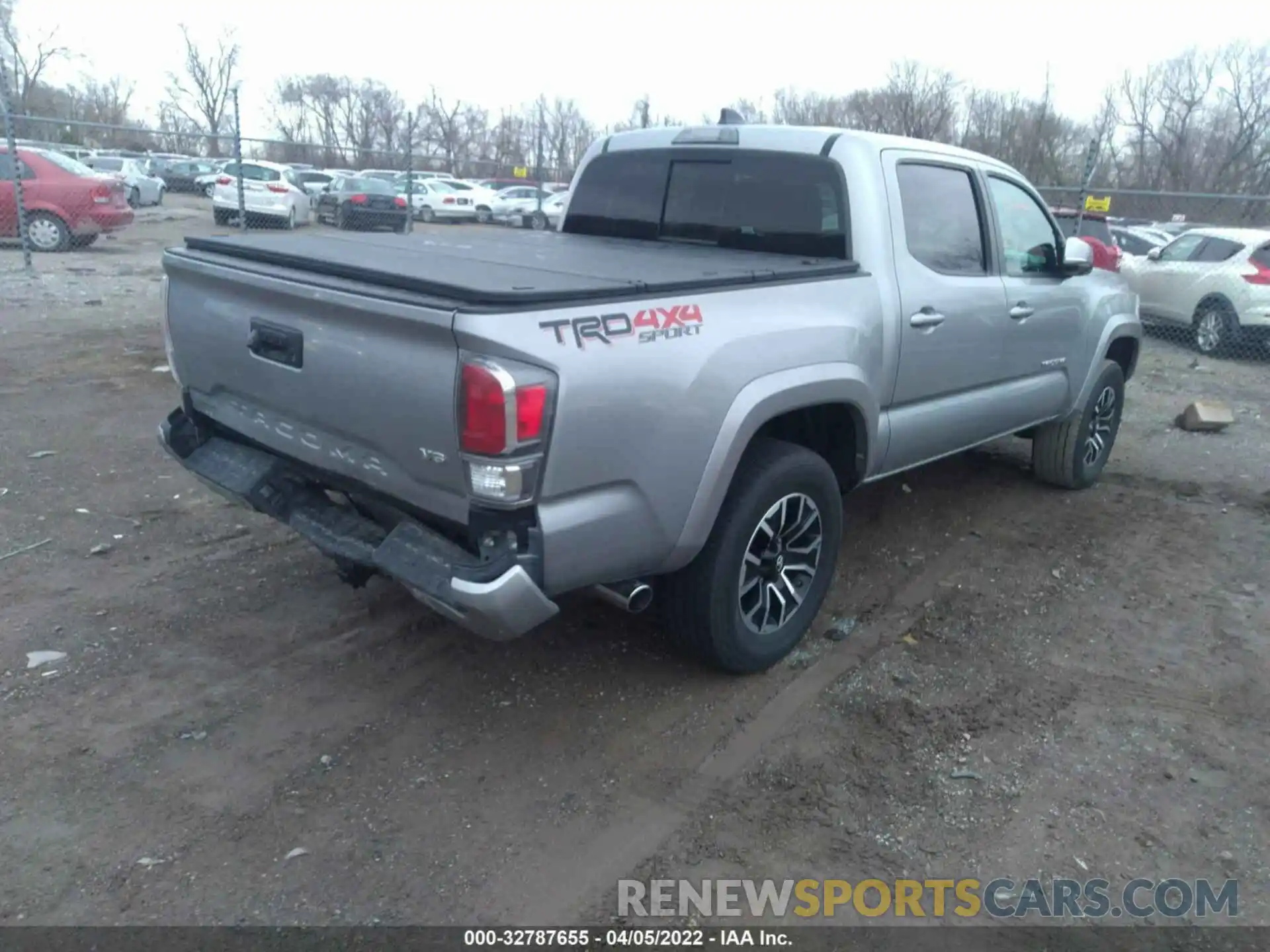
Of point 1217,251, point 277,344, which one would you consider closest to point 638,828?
point 277,344

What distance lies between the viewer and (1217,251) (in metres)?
12.6

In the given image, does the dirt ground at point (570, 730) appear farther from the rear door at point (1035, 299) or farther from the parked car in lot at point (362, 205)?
the parked car in lot at point (362, 205)

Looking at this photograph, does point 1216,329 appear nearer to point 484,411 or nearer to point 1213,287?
point 1213,287

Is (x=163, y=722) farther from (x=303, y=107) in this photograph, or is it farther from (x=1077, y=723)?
(x=303, y=107)

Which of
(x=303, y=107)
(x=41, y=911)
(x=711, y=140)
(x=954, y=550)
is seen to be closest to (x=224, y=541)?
(x=41, y=911)

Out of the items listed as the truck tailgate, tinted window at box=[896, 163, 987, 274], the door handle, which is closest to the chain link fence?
tinted window at box=[896, 163, 987, 274]

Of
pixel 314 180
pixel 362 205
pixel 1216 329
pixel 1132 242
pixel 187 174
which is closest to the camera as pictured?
pixel 1216 329

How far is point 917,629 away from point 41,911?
3405 millimetres

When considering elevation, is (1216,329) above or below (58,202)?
below

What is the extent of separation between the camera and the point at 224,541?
5.01m

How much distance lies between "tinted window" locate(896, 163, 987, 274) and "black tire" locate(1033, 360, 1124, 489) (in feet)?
5.53

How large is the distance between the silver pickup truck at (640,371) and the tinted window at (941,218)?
16mm

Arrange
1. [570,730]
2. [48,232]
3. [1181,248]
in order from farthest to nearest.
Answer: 1. [48,232]
2. [1181,248]
3. [570,730]

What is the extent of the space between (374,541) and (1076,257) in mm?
4034
